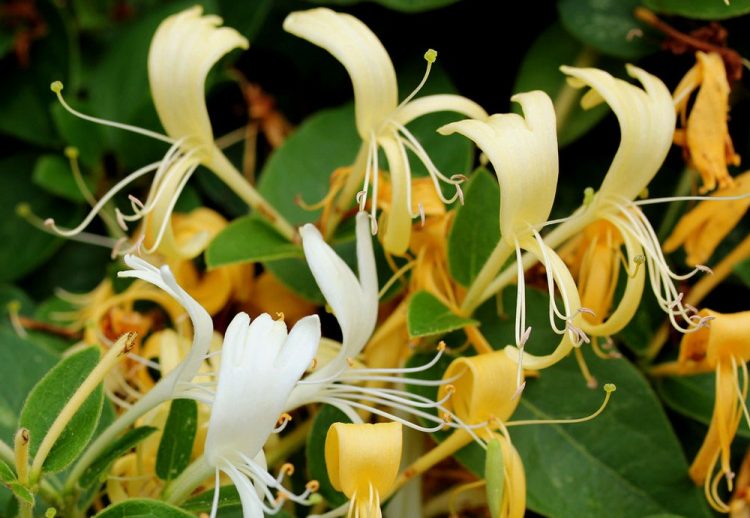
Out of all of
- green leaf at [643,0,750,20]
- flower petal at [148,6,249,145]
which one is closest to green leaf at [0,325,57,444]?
flower petal at [148,6,249,145]

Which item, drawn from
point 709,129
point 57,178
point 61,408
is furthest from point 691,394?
point 57,178

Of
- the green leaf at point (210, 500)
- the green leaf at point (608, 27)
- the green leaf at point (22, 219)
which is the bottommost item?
the green leaf at point (22, 219)

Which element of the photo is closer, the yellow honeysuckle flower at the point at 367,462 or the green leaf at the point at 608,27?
the yellow honeysuckle flower at the point at 367,462

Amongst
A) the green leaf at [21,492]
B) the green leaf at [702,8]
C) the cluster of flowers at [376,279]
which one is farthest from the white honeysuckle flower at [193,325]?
the green leaf at [702,8]

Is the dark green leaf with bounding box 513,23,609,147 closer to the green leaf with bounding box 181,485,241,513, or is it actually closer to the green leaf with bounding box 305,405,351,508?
the green leaf with bounding box 305,405,351,508

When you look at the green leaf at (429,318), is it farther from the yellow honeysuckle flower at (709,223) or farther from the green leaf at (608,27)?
the green leaf at (608,27)

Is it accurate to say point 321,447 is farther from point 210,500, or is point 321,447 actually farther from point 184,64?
point 184,64

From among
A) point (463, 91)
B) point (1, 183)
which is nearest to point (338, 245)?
point (463, 91)
